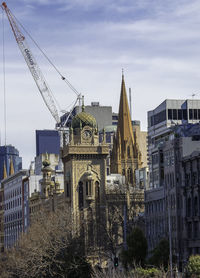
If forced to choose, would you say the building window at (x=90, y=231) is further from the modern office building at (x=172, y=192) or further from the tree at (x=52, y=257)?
the tree at (x=52, y=257)

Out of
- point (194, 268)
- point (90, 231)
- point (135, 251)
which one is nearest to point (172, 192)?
point (135, 251)

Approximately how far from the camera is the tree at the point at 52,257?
425ft

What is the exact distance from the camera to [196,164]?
147 m

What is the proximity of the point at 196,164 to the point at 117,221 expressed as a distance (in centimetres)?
3921

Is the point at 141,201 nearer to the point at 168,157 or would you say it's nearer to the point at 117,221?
the point at 117,221

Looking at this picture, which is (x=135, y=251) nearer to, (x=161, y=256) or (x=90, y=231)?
(x=161, y=256)

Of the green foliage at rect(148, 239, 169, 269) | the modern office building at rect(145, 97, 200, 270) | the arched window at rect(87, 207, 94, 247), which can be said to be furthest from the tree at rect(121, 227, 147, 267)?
the arched window at rect(87, 207, 94, 247)

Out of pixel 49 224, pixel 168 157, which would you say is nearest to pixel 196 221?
pixel 168 157

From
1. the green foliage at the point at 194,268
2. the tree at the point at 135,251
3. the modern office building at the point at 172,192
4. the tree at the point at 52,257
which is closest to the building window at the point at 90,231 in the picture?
the modern office building at the point at 172,192

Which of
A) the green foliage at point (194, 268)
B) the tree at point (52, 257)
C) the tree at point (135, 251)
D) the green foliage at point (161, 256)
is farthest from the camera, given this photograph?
the tree at point (135, 251)

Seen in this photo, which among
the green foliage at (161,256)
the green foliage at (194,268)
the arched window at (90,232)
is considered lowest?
the green foliage at (194,268)

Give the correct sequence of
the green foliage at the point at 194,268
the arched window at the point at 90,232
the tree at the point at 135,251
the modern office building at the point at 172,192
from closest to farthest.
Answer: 1. the green foliage at the point at 194,268
2. the tree at the point at 135,251
3. the modern office building at the point at 172,192
4. the arched window at the point at 90,232

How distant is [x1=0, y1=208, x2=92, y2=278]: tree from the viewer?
5098 inches

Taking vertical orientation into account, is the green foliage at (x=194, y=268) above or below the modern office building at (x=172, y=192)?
below
